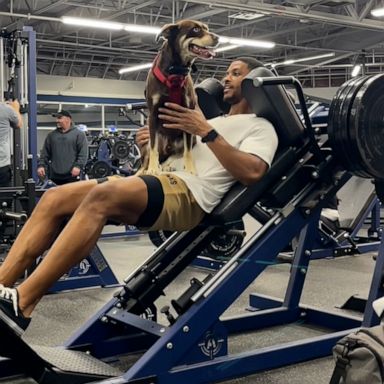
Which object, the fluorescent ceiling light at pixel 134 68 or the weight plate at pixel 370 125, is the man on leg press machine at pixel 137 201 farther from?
the fluorescent ceiling light at pixel 134 68

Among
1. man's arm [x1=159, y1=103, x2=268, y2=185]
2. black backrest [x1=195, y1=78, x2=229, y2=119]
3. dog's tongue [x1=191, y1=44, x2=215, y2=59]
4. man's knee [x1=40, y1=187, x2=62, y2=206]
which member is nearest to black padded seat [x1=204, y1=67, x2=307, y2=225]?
man's arm [x1=159, y1=103, x2=268, y2=185]

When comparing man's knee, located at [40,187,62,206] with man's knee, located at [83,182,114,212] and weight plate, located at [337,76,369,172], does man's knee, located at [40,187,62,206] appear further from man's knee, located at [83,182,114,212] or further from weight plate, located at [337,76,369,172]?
weight plate, located at [337,76,369,172]

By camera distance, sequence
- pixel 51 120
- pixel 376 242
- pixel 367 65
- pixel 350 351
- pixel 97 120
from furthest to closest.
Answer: pixel 97 120
pixel 51 120
pixel 367 65
pixel 376 242
pixel 350 351

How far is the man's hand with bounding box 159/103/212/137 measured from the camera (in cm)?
242

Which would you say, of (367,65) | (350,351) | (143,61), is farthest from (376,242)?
(143,61)

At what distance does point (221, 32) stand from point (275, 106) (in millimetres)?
10385

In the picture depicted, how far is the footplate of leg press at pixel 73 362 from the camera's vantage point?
7.29 feet

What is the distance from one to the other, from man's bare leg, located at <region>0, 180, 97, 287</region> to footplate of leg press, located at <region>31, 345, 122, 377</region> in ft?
1.02

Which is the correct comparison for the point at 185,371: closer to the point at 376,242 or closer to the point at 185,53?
the point at 185,53

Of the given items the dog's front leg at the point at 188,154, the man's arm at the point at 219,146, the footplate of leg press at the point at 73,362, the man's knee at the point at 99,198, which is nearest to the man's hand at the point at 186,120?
the man's arm at the point at 219,146

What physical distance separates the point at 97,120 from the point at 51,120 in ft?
5.20

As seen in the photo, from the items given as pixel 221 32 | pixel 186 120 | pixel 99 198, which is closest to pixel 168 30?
pixel 186 120

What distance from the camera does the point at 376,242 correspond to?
6.12 meters

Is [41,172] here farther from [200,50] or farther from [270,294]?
[200,50]
